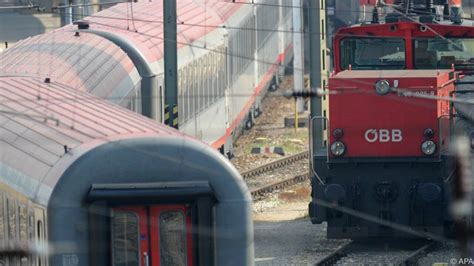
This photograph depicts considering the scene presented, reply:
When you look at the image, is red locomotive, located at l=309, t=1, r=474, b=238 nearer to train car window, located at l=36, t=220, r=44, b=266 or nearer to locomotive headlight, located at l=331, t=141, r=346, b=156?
locomotive headlight, located at l=331, t=141, r=346, b=156

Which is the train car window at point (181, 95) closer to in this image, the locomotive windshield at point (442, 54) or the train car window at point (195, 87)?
the train car window at point (195, 87)

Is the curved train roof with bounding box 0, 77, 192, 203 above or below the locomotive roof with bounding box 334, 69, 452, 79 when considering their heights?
below

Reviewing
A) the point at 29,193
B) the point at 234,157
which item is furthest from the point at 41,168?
the point at 234,157

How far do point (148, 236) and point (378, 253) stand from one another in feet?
23.7

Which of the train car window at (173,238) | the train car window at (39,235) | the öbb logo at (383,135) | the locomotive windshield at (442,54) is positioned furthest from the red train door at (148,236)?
the locomotive windshield at (442,54)

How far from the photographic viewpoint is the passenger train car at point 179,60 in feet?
56.4

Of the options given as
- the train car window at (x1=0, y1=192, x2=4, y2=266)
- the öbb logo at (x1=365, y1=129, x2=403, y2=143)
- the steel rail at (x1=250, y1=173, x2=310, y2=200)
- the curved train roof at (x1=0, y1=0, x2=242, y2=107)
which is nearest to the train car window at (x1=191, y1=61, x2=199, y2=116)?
the curved train roof at (x1=0, y1=0, x2=242, y2=107)

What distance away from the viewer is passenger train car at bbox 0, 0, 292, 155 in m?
17.2

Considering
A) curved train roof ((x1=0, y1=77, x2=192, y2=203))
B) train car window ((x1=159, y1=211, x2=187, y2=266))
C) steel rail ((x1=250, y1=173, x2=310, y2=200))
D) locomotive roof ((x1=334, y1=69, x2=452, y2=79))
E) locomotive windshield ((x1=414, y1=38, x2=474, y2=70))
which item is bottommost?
steel rail ((x1=250, y1=173, x2=310, y2=200))

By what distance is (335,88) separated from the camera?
56.4 ft

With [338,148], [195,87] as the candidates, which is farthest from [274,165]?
[338,148]

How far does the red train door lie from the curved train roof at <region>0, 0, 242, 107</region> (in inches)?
185

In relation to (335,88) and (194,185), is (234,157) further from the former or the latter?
(194,185)

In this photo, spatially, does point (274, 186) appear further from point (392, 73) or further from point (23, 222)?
point (23, 222)
